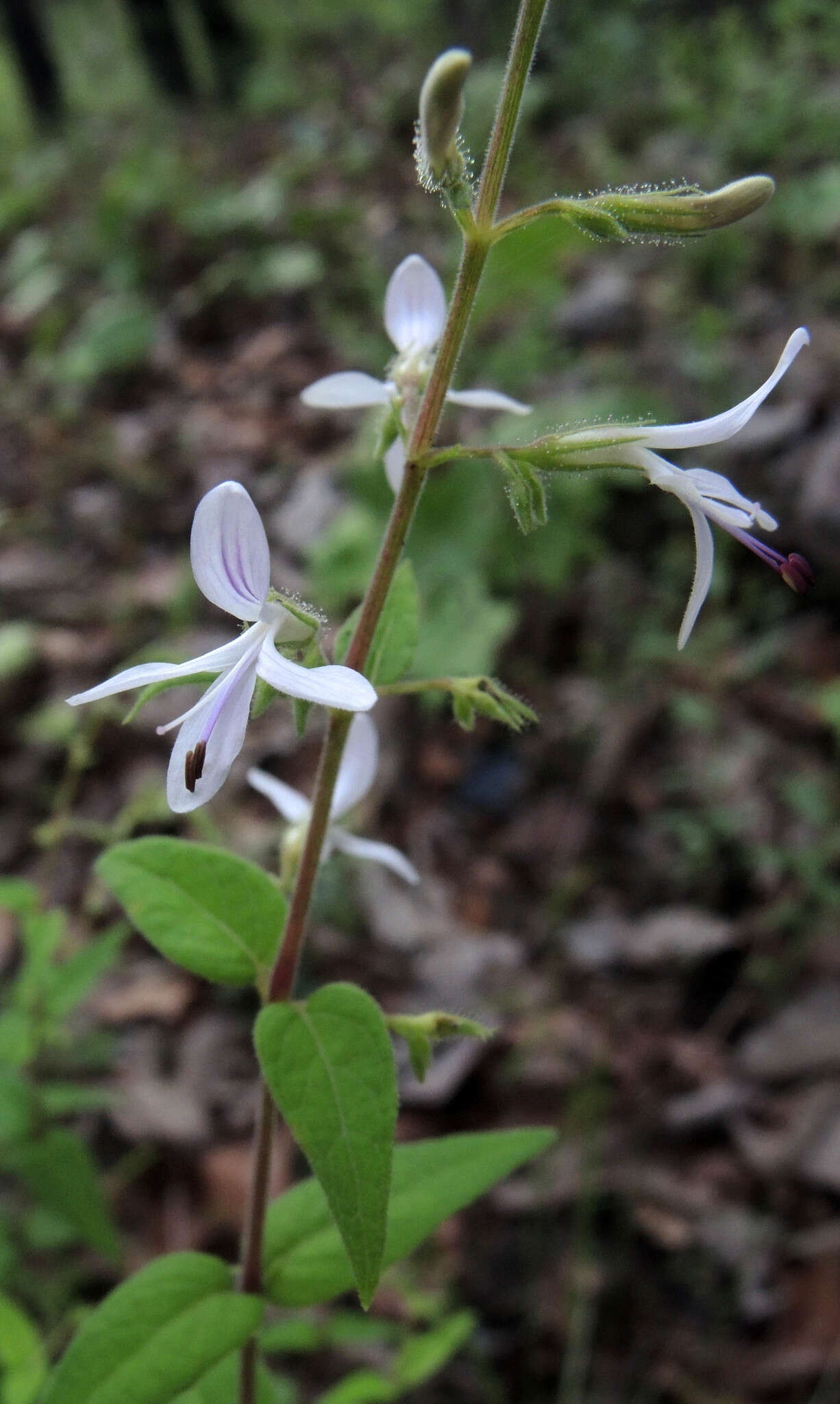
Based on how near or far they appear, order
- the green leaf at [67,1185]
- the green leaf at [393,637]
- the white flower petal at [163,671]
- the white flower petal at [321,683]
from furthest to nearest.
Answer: the green leaf at [67,1185] → the green leaf at [393,637] → the white flower petal at [163,671] → the white flower petal at [321,683]

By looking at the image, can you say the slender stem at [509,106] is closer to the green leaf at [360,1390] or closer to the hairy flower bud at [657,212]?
the hairy flower bud at [657,212]

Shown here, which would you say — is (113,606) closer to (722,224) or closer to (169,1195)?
(169,1195)

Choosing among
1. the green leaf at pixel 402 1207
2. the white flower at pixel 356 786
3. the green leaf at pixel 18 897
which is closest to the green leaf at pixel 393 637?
the white flower at pixel 356 786

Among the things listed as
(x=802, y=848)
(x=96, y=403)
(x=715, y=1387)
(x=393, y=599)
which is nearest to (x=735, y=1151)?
(x=715, y=1387)

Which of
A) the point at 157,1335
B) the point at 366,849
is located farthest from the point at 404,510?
the point at 157,1335

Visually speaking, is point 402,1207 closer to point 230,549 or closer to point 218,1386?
point 218,1386

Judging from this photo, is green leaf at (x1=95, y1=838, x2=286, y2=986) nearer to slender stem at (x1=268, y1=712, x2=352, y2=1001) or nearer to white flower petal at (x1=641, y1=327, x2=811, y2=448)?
slender stem at (x1=268, y1=712, x2=352, y2=1001)

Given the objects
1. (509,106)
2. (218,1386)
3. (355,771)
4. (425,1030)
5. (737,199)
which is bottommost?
(218,1386)
